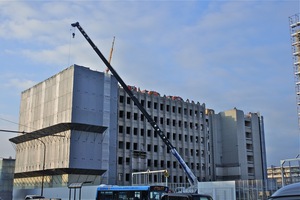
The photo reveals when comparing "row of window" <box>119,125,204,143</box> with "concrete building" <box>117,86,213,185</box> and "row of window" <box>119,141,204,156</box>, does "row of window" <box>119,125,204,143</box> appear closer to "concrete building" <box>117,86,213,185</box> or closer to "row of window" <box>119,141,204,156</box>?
"concrete building" <box>117,86,213,185</box>

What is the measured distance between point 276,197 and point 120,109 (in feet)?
229

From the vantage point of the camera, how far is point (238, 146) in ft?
300

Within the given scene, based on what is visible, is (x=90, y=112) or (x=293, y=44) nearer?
(x=90, y=112)

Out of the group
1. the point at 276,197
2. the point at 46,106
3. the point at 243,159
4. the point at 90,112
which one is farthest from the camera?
the point at 243,159

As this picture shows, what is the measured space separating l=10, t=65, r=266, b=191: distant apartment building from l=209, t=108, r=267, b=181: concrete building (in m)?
0.24

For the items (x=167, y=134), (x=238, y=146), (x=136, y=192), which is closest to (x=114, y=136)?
(x=167, y=134)

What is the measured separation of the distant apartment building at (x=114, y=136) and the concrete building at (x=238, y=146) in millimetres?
237

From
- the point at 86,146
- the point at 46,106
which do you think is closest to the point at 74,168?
the point at 86,146

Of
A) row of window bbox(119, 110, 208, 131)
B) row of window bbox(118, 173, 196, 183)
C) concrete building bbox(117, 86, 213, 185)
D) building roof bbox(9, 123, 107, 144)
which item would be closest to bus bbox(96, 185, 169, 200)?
building roof bbox(9, 123, 107, 144)

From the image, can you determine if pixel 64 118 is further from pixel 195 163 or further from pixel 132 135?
pixel 195 163

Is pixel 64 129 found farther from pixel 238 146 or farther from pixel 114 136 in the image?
pixel 238 146

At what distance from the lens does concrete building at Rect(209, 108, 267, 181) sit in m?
90.6

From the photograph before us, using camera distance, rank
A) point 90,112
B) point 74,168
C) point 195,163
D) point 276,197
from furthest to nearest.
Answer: point 195,163, point 90,112, point 74,168, point 276,197

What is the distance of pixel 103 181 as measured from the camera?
211 feet
